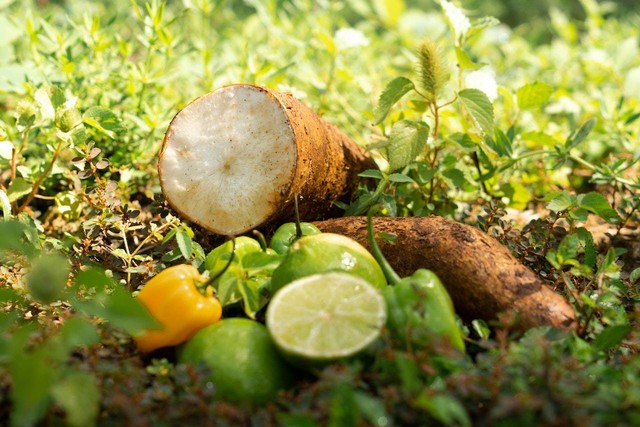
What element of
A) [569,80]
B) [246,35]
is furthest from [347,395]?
[569,80]

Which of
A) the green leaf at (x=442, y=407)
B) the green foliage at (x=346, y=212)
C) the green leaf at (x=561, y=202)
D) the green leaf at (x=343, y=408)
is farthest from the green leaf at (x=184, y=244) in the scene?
the green leaf at (x=561, y=202)

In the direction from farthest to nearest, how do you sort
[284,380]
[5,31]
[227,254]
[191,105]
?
[5,31], [191,105], [227,254], [284,380]

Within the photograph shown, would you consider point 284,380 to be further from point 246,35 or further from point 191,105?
point 246,35

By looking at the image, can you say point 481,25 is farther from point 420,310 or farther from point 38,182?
point 38,182

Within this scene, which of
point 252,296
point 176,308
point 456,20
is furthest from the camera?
point 456,20

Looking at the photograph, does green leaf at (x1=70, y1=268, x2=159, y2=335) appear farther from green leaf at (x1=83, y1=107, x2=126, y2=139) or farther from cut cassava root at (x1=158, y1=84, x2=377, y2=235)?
green leaf at (x1=83, y1=107, x2=126, y2=139)

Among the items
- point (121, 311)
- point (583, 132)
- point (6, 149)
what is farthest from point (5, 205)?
point (583, 132)

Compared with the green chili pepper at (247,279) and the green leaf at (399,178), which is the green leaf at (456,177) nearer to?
the green leaf at (399,178)
